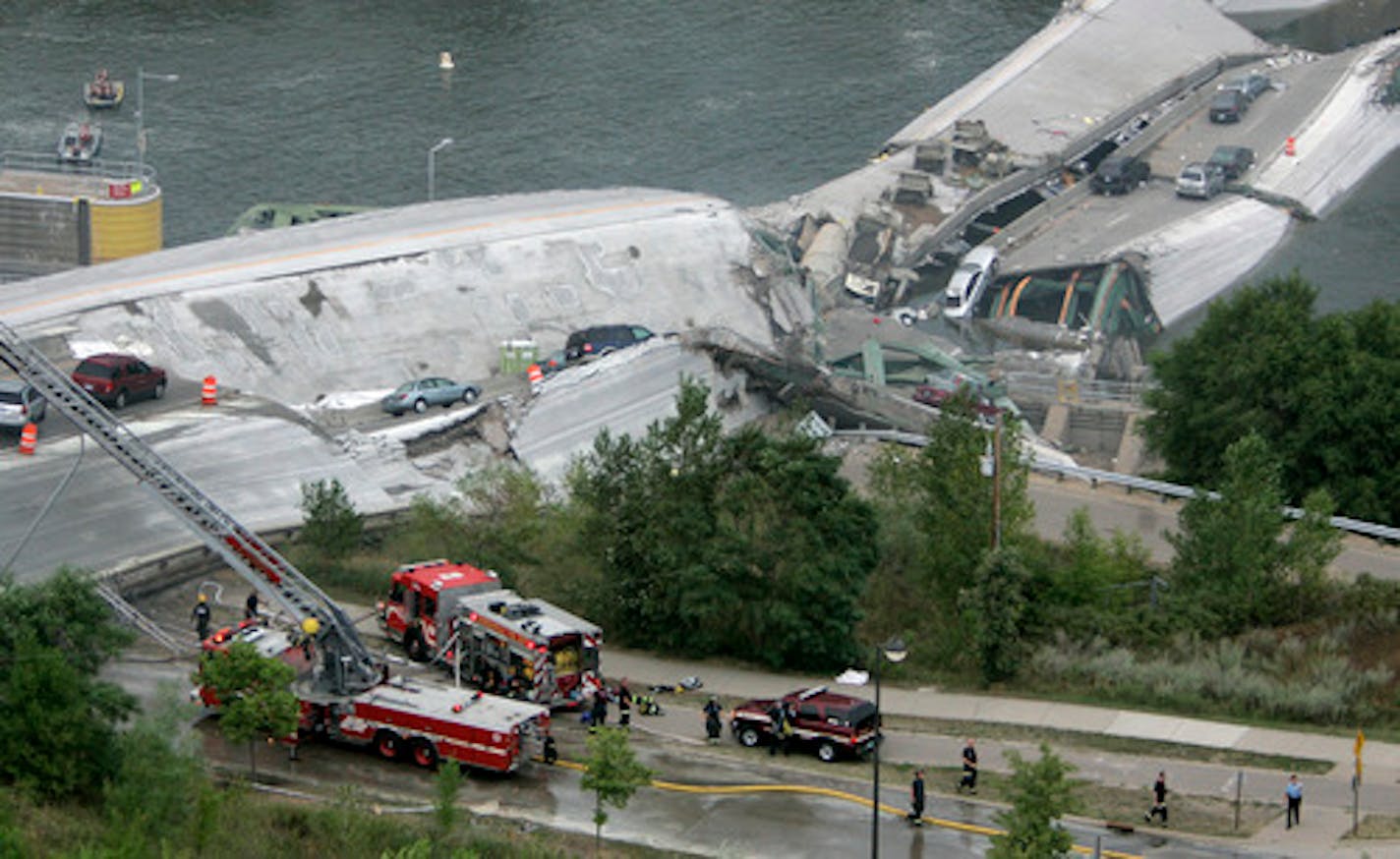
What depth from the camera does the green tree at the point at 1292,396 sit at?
65375 millimetres

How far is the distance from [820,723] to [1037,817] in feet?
28.7

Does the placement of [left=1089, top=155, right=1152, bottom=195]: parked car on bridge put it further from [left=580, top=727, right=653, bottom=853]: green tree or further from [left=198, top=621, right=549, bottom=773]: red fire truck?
[left=580, top=727, right=653, bottom=853]: green tree

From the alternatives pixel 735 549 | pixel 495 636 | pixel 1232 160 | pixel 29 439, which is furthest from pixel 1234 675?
pixel 1232 160

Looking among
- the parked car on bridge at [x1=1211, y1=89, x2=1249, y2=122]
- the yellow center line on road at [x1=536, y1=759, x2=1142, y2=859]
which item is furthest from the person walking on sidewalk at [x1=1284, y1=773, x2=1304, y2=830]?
the parked car on bridge at [x1=1211, y1=89, x2=1249, y2=122]

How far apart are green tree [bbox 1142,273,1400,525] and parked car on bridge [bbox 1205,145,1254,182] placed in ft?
136

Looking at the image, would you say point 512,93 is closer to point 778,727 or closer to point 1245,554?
point 1245,554

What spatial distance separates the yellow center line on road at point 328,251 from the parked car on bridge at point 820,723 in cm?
3285

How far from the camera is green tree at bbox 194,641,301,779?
1703 inches

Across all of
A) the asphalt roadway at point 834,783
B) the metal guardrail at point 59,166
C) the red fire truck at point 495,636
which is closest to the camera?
the asphalt roadway at point 834,783

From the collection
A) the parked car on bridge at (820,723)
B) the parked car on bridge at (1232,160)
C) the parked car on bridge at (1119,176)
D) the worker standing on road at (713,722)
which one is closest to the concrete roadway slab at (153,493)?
the worker standing on road at (713,722)

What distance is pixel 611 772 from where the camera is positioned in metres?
40.8

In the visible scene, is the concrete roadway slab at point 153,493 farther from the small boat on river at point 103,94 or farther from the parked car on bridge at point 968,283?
the small boat on river at point 103,94

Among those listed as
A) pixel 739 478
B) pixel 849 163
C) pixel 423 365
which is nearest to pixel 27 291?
pixel 423 365

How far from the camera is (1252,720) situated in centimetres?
4966
